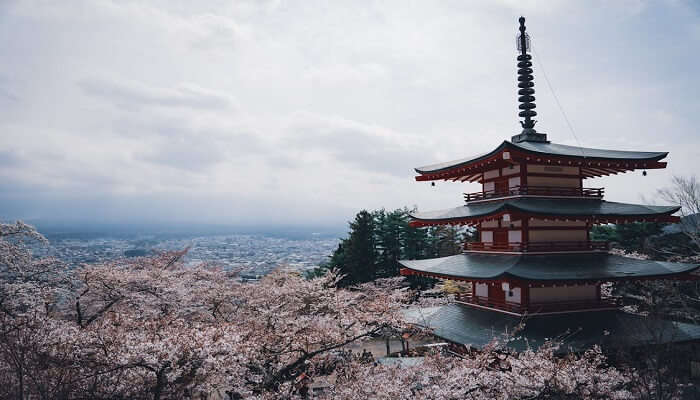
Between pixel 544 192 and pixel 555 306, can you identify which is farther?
pixel 544 192

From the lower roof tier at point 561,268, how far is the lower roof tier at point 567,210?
60.6 inches

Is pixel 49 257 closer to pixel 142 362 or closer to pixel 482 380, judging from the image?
pixel 142 362

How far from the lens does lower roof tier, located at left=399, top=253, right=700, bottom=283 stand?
13562 millimetres

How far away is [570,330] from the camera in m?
13.6

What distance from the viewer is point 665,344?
12.4 m

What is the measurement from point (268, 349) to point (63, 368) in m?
5.09

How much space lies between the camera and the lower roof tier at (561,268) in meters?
13.6

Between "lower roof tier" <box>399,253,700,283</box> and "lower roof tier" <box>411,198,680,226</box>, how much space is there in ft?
5.05

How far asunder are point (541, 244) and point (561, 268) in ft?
4.33

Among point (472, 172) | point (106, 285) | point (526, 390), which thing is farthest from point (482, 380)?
point (106, 285)

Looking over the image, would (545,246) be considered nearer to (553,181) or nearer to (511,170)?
(553,181)

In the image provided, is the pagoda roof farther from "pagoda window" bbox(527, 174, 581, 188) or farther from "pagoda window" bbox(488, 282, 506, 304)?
"pagoda window" bbox(527, 174, 581, 188)

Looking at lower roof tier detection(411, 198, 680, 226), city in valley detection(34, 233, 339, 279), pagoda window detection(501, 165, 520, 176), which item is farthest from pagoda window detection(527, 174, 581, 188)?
city in valley detection(34, 233, 339, 279)

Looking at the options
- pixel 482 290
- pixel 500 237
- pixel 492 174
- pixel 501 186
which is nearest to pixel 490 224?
pixel 500 237
